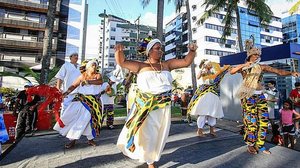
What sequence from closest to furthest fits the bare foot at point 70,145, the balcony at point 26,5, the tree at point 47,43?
the bare foot at point 70,145 < the tree at point 47,43 < the balcony at point 26,5

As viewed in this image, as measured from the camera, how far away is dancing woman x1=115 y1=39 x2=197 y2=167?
130 inches

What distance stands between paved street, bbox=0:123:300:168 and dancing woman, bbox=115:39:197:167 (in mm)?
432

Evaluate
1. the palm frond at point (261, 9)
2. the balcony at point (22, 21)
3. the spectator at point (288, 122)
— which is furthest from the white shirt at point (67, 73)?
the balcony at point (22, 21)

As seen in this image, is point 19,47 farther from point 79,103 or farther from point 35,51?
point 79,103

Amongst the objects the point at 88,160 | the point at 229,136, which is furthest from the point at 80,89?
the point at 229,136

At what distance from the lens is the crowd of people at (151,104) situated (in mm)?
3344

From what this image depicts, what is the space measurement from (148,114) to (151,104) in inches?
5.9

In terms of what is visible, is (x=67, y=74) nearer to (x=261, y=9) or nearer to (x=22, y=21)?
(x=261, y=9)

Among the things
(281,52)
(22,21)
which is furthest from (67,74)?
(22,21)

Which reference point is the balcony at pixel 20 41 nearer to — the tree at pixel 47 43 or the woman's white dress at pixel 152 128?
the tree at pixel 47 43

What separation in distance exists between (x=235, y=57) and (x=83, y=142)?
11663 millimetres

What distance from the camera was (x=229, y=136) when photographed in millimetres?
5953

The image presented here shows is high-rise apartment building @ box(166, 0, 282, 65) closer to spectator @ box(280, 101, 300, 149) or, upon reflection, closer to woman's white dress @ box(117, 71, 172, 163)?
spectator @ box(280, 101, 300, 149)

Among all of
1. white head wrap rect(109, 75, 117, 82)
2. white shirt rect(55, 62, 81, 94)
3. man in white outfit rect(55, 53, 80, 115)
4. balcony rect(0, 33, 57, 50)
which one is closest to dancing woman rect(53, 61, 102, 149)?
white head wrap rect(109, 75, 117, 82)
